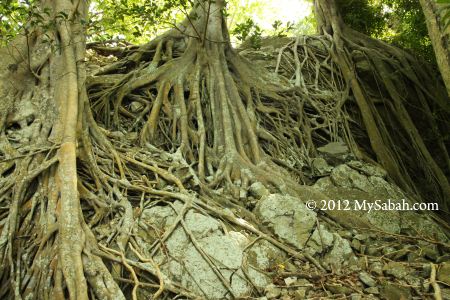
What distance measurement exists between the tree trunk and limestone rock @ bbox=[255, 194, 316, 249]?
52.3 inches

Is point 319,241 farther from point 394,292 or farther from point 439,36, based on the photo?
point 439,36

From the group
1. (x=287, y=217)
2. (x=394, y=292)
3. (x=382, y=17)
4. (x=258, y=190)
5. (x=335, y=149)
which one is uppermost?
(x=382, y=17)

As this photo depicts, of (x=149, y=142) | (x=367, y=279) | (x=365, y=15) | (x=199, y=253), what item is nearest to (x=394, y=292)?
(x=367, y=279)

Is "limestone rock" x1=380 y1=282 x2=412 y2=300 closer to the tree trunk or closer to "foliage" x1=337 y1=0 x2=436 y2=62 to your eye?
the tree trunk

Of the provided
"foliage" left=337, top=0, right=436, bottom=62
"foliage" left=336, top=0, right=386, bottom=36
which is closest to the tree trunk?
"foliage" left=337, top=0, right=436, bottom=62

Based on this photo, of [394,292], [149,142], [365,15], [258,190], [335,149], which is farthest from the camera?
[365,15]

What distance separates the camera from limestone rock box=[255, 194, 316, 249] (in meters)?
3.06

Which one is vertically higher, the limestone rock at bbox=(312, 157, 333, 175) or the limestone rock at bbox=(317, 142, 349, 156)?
the limestone rock at bbox=(317, 142, 349, 156)

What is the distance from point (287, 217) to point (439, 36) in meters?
1.64

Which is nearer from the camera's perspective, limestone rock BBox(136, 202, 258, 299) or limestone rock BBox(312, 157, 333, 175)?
limestone rock BBox(136, 202, 258, 299)

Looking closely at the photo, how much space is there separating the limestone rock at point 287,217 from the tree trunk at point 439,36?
4.36ft

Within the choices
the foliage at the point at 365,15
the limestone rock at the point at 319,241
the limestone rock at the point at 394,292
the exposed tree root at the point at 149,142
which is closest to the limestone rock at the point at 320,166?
the exposed tree root at the point at 149,142

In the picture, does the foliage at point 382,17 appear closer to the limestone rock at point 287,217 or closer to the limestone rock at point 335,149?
the limestone rock at point 335,149

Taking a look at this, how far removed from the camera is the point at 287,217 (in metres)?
3.14
